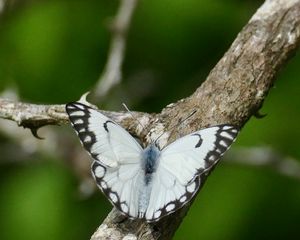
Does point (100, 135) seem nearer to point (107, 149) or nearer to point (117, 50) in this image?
point (107, 149)

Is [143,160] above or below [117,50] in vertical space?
below

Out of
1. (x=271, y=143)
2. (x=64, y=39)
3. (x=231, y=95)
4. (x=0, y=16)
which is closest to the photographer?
(x=231, y=95)

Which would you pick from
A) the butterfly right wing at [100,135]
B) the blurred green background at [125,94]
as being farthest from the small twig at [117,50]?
the butterfly right wing at [100,135]

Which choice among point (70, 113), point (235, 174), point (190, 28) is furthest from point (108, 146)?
point (190, 28)

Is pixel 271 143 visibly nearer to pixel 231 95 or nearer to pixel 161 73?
pixel 161 73

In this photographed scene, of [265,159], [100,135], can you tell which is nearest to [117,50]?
[265,159]

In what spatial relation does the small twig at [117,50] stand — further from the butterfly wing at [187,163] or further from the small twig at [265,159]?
the butterfly wing at [187,163]
